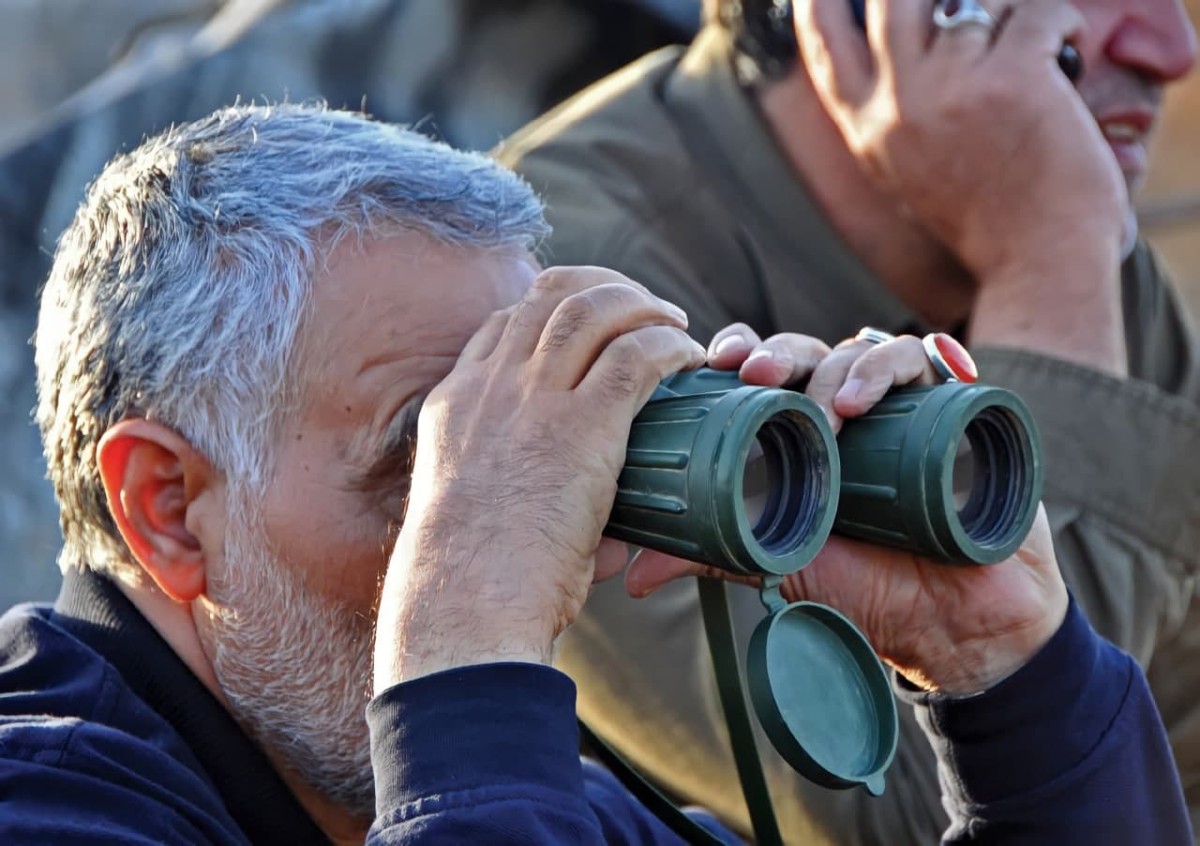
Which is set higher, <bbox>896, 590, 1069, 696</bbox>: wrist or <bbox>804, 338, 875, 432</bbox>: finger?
<bbox>804, 338, 875, 432</bbox>: finger

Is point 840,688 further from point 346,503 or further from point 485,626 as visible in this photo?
point 346,503

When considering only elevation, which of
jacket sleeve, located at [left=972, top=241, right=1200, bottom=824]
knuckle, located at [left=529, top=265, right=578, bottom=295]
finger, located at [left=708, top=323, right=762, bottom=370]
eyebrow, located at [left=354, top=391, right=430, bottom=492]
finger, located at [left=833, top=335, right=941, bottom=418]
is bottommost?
jacket sleeve, located at [left=972, top=241, right=1200, bottom=824]

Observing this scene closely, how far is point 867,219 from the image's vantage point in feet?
8.82

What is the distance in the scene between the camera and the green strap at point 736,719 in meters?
1.60

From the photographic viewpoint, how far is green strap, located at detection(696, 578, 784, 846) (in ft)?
5.25

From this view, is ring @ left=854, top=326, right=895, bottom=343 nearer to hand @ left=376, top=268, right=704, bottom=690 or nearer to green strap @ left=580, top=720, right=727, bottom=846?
hand @ left=376, top=268, right=704, bottom=690

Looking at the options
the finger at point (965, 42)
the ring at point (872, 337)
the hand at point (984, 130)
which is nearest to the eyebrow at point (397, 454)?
the ring at point (872, 337)

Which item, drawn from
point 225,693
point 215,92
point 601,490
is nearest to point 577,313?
point 601,490

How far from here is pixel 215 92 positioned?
12.1ft

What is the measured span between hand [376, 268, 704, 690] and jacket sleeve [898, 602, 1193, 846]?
22.0 inches

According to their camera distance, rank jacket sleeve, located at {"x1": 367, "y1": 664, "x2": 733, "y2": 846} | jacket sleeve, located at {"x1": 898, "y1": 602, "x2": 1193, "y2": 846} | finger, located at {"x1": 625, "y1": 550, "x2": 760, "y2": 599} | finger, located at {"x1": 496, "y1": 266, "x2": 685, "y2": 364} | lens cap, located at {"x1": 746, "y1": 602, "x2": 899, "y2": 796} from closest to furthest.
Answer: jacket sleeve, located at {"x1": 367, "y1": 664, "x2": 733, "y2": 846}, lens cap, located at {"x1": 746, "y1": 602, "x2": 899, "y2": 796}, finger, located at {"x1": 496, "y1": 266, "x2": 685, "y2": 364}, finger, located at {"x1": 625, "y1": 550, "x2": 760, "y2": 599}, jacket sleeve, located at {"x1": 898, "y1": 602, "x2": 1193, "y2": 846}

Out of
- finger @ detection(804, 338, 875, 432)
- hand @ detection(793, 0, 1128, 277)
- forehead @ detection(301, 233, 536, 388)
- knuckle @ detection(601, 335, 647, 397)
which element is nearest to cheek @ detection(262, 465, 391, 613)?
forehead @ detection(301, 233, 536, 388)

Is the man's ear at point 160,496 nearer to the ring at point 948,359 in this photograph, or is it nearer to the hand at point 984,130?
the ring at point 948,359

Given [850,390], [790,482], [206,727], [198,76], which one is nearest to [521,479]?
[790,482]
